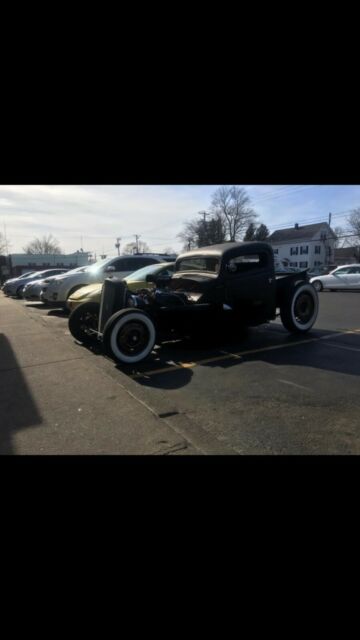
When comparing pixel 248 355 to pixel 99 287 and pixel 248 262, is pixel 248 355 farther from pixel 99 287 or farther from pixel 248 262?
pixel 99 287

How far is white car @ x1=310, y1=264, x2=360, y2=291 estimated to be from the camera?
721 inches

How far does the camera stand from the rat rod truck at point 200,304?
5.46 metres

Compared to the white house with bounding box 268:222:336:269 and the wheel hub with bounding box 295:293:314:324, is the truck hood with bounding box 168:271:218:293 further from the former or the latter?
the white house with bounding box 268:222:336:269

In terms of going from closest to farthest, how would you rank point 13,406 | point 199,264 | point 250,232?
point 13,406, point 199,264, point 250,232

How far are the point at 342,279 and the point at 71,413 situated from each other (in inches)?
716

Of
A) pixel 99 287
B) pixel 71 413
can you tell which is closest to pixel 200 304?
pixel 99 287

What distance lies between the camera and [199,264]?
7281mm

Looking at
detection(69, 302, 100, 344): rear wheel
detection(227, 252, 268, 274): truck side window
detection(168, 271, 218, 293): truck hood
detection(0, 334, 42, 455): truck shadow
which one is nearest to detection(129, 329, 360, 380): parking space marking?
detection(168, 271, 218, 293): truck hood

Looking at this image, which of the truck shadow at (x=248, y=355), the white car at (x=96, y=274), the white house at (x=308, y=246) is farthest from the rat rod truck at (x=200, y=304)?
the white house at (x=308, y=246)

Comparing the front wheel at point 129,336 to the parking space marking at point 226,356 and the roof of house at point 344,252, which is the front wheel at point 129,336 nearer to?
the parking space marking at point 226,356
